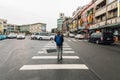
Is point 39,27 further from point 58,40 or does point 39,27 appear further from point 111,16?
point 58,40

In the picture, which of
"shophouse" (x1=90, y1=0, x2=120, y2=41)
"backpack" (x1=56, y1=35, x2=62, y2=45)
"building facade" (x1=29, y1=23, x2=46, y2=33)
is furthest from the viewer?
"building facade" (x1=29, y1=23, x2=46, y2=33)

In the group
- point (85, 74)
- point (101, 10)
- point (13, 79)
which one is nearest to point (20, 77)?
point (13, 79)

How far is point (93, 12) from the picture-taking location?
5606cm

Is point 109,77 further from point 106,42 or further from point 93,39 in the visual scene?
point 93,39

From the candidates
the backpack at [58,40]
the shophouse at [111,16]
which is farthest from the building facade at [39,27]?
the backpack at [58,40]

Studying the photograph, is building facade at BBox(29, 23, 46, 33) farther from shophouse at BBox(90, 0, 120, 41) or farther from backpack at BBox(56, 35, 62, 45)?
backpack at BBox(56, 35, 62, 45)

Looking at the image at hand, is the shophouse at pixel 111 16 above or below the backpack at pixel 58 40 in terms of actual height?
above

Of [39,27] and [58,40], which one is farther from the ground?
[39,27]

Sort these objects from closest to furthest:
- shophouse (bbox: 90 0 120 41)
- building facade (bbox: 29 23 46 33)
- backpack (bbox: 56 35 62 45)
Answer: backpack (bbox: 56 35 62 45), shophouse (bbox: 90 0 120 41), building facade (bbox: 29 23 46 33)

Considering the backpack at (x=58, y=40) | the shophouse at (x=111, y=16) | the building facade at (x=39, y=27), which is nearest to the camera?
the backpack at (x=58, y=40)

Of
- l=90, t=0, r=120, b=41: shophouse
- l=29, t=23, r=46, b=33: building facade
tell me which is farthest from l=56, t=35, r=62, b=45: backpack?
l=29, t=23, r=46, b=33: building facade

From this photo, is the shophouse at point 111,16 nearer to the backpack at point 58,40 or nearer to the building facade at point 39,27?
the backpack at point 58,40

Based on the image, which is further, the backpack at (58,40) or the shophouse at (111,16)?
the shophouse at (111,16)

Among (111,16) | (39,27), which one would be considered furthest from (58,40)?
(39,27)
